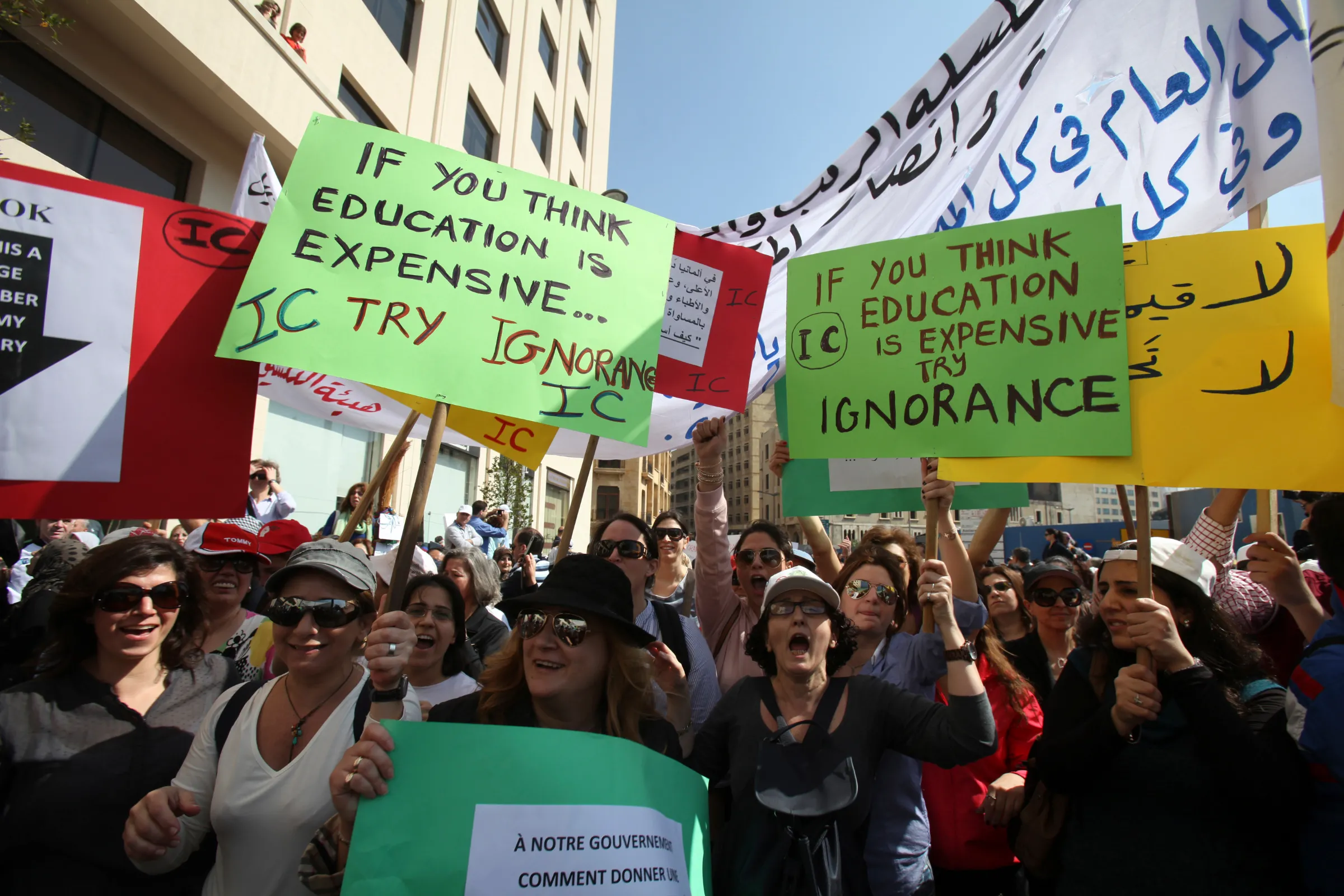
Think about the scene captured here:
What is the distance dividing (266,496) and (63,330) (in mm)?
3761

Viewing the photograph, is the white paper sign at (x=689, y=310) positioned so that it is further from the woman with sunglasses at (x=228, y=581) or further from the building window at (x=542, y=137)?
the building window at (x=542, y=137)

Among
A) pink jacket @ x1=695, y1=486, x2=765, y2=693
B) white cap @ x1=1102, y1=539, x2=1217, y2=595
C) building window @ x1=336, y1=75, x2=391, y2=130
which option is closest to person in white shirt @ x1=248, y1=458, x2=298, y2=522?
pink jacket @ x1=695, y1=486, x2=765, y2=693

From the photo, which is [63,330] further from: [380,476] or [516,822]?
[516,822]

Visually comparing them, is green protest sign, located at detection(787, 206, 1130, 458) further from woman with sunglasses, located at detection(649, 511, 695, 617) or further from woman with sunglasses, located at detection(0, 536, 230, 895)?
woman with sunglasses, located at detection(0, 536, 230, 895)

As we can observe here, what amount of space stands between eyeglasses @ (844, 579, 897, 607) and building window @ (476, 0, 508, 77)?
1665 cm

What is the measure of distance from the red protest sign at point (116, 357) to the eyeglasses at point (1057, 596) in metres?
3.55

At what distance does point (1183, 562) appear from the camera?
2.20m

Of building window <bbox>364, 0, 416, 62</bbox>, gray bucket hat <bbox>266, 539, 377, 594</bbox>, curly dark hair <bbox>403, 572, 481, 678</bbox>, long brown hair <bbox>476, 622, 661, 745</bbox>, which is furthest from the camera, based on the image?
building window <bbox>364, 0, 416, 62</bbox>

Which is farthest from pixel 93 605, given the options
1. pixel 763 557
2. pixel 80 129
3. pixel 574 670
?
pixel 80 129

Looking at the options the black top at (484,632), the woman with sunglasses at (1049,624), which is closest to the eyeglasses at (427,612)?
the black top at (484,632)

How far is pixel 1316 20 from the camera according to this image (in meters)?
2.00

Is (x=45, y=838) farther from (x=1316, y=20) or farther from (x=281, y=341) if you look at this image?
(x=1316, y=20)

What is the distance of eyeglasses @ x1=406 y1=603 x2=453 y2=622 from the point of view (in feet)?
9.87

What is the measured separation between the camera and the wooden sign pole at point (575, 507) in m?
2.25
